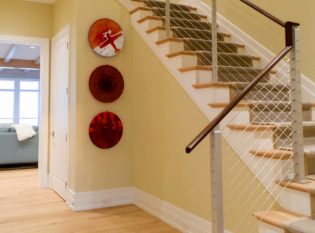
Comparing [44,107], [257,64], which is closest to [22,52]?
[44,107]

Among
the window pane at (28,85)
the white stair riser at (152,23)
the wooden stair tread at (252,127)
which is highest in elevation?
the window pane at (28,85)

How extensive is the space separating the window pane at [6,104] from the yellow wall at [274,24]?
1023 cm

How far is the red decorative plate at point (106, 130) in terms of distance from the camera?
13.1 ft

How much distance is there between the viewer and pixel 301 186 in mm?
2143

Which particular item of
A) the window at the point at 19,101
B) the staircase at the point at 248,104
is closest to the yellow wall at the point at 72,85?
the staircase at the point at 248,104

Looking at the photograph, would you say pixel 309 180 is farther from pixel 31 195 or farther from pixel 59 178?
pixel 31 195

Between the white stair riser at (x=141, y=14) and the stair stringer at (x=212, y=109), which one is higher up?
the white stair riser at (x=141, y=14)

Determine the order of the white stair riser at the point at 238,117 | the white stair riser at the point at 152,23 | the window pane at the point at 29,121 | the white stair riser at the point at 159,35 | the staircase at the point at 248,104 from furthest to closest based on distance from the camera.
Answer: the window pane at the point at 29,121 → the white stair riser at the point at 152,23 → the white stair riser at the point at 159,35 → the white stair riser at the point at 238,117 → the staircase at the point at 248,104

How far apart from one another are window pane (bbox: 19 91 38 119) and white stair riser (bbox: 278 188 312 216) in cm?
1203

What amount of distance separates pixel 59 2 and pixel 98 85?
5.35ft

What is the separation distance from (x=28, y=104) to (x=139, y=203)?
33.3ft

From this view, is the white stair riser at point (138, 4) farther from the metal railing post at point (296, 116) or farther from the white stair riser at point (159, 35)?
the metal railing post at point (296, 116)

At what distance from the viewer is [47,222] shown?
11.6ft

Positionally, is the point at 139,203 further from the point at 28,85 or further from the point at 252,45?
the point at 28,85
